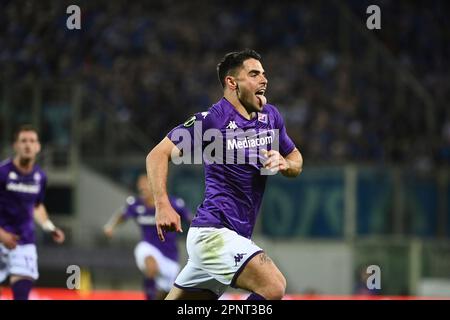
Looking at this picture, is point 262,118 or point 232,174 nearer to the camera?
point 232,174

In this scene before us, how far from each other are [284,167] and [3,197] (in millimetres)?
4509

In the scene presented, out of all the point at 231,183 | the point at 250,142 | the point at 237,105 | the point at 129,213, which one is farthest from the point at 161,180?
the point at 129,213

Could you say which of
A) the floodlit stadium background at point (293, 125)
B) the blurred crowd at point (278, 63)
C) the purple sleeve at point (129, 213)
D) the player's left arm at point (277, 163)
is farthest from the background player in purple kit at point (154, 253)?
→ the player's left arm at point (277, 163)

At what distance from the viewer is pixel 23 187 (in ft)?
34.1

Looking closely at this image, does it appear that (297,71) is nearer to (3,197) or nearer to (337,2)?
(337,2)

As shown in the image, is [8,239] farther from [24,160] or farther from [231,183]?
[231,183]

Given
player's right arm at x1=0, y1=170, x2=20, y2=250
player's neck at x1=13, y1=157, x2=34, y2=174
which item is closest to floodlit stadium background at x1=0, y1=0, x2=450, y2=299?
player's neck at x1=13, y1=157, x2=34, y2=174

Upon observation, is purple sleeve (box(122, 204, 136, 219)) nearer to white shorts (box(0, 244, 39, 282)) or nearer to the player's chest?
the player's chest

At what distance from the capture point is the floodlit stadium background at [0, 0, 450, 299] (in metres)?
17.4

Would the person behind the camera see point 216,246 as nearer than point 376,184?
Yes

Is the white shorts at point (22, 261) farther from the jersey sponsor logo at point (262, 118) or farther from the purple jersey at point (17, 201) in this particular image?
the jersey sponsor logo at point (262, 118)

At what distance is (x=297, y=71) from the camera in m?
20.0

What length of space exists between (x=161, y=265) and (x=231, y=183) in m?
6.78
